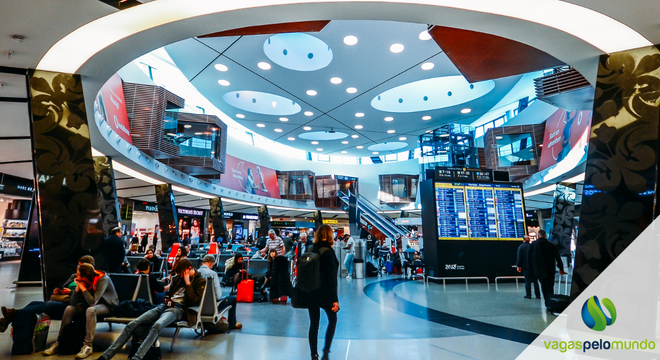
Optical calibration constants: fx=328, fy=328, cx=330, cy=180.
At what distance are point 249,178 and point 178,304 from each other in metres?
20.9

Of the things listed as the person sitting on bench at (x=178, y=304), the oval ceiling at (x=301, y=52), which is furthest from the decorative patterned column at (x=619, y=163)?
the oval ceiling at (x=301, y=52)

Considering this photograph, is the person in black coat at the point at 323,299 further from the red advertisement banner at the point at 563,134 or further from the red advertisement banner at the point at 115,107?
the red advertisement banner at the point at 563,134

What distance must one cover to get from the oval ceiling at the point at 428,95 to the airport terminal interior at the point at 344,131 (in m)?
0.08

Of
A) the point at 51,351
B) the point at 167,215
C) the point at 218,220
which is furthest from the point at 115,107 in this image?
the point at 218,220

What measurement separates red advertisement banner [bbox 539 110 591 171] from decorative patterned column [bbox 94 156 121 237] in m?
14.4

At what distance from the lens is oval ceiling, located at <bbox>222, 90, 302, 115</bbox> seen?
700 inches

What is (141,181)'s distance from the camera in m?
15.0

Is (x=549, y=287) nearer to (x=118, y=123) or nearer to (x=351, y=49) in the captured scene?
(x=351, y=49)

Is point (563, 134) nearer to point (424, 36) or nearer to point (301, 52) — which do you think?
point (424, 36)

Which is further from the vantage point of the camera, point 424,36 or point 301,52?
point 301,52

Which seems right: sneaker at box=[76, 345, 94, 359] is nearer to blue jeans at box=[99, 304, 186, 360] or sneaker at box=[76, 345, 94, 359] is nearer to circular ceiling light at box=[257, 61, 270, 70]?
blue jeans at box=[99, 304, 186, 360]

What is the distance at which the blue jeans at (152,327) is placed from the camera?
3.39 metres

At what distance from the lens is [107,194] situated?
10.0 m

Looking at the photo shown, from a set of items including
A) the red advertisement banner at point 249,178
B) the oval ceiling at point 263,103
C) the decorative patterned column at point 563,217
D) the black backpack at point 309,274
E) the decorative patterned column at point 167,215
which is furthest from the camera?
the red advertisement banner at point 249,178
